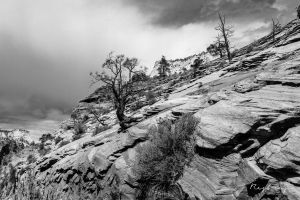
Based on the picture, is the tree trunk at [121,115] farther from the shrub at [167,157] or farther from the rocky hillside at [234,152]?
the shrub at [167,157]

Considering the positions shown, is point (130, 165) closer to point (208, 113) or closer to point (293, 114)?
point (208, 113)

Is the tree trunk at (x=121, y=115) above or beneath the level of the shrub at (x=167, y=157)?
above

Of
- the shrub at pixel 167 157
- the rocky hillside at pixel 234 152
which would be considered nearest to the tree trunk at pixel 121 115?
the rocky hillside at pixel 234 152

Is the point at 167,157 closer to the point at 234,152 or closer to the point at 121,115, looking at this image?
the point at 234,152

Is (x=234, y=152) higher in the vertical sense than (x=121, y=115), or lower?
lower

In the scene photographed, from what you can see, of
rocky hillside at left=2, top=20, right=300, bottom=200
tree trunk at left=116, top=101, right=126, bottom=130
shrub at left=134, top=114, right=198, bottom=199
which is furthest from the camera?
tree trunk at left=116, top=101, right=126, bottom=130

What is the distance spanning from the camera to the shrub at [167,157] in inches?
426

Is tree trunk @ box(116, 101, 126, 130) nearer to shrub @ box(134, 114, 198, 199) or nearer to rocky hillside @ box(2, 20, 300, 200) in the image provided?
rocky hillside @ box(2, 20, 300, 200)

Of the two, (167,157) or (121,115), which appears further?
(121,115)

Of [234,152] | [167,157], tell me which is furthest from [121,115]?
[234,152]

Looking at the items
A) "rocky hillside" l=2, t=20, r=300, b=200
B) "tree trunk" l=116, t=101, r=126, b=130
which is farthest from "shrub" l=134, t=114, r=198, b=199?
"tree trunk" l=116, t=101, r=126, b=130

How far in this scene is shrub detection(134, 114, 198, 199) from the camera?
35.5ft

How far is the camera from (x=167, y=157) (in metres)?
11.1

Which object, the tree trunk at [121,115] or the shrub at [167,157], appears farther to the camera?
the tree trunk at [121,115]
